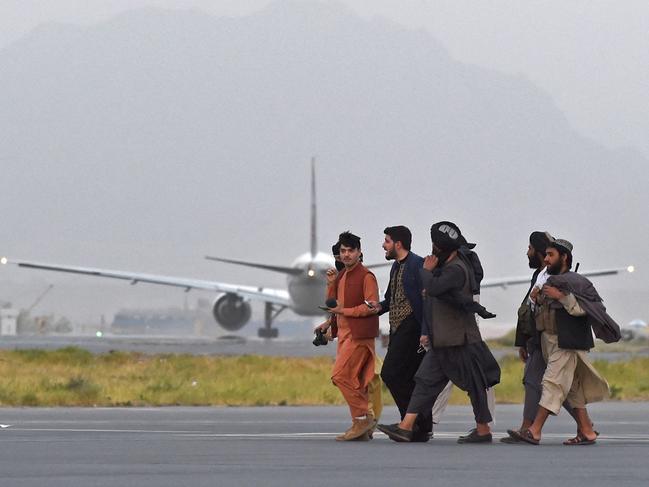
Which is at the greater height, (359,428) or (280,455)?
(359,428)

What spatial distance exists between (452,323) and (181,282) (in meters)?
61.5

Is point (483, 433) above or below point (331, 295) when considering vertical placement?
below

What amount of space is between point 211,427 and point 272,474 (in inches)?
232

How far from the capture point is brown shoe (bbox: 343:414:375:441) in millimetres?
14773

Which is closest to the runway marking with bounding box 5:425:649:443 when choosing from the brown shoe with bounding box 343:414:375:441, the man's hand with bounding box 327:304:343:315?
the brown shoe with bounding box 343:414:375:441

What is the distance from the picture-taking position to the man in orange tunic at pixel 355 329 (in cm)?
1513

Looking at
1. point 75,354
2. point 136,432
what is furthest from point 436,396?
point 75,354

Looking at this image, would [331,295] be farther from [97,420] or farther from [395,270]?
[97,420]

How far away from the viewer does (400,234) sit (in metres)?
15.2

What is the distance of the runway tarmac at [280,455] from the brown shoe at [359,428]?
15 centimetres

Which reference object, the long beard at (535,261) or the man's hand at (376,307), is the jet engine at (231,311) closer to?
the man's hand at (376,307)

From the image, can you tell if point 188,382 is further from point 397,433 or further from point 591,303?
point 591,303

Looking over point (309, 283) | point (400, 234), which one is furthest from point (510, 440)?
point (309, 283)

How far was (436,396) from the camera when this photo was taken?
14.7 meters
